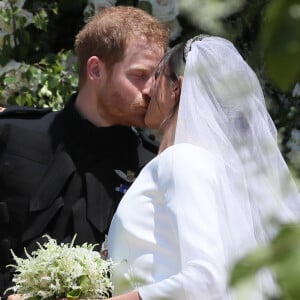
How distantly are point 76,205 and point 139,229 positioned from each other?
0.87 meters

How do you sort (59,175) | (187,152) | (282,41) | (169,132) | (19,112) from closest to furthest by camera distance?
(282,41)
(187,152)
(169,132)
(59,175)
(19,112)

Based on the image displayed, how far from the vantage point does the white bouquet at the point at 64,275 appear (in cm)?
200

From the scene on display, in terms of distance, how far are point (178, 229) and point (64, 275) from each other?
0.32 m

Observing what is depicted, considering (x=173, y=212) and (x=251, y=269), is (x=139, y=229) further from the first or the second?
(x=251, y=269)

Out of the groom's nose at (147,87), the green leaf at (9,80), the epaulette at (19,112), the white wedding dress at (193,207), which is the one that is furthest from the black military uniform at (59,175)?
the green leaf at (9,80)

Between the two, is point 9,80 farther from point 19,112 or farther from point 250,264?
point 250,264

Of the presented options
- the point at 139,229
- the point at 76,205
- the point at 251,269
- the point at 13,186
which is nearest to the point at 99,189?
the point at 76,205

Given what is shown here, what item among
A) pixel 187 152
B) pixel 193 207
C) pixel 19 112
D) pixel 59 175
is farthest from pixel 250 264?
pixel 19 112

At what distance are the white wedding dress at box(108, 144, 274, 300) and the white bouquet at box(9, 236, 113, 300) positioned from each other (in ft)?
0.19

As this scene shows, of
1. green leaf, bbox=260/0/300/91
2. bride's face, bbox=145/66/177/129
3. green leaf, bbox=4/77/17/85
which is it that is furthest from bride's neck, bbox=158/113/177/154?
green leaf, bbox=4/77/17/85

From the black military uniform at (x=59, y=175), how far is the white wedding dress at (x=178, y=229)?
752 millimetres

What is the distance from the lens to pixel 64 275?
79.0 inches

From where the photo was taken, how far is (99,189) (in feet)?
9.56

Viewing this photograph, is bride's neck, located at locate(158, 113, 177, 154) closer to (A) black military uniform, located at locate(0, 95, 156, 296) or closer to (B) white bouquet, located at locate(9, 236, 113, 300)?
(B) white bouquet, located at locate(9, 236, 113, 300)
